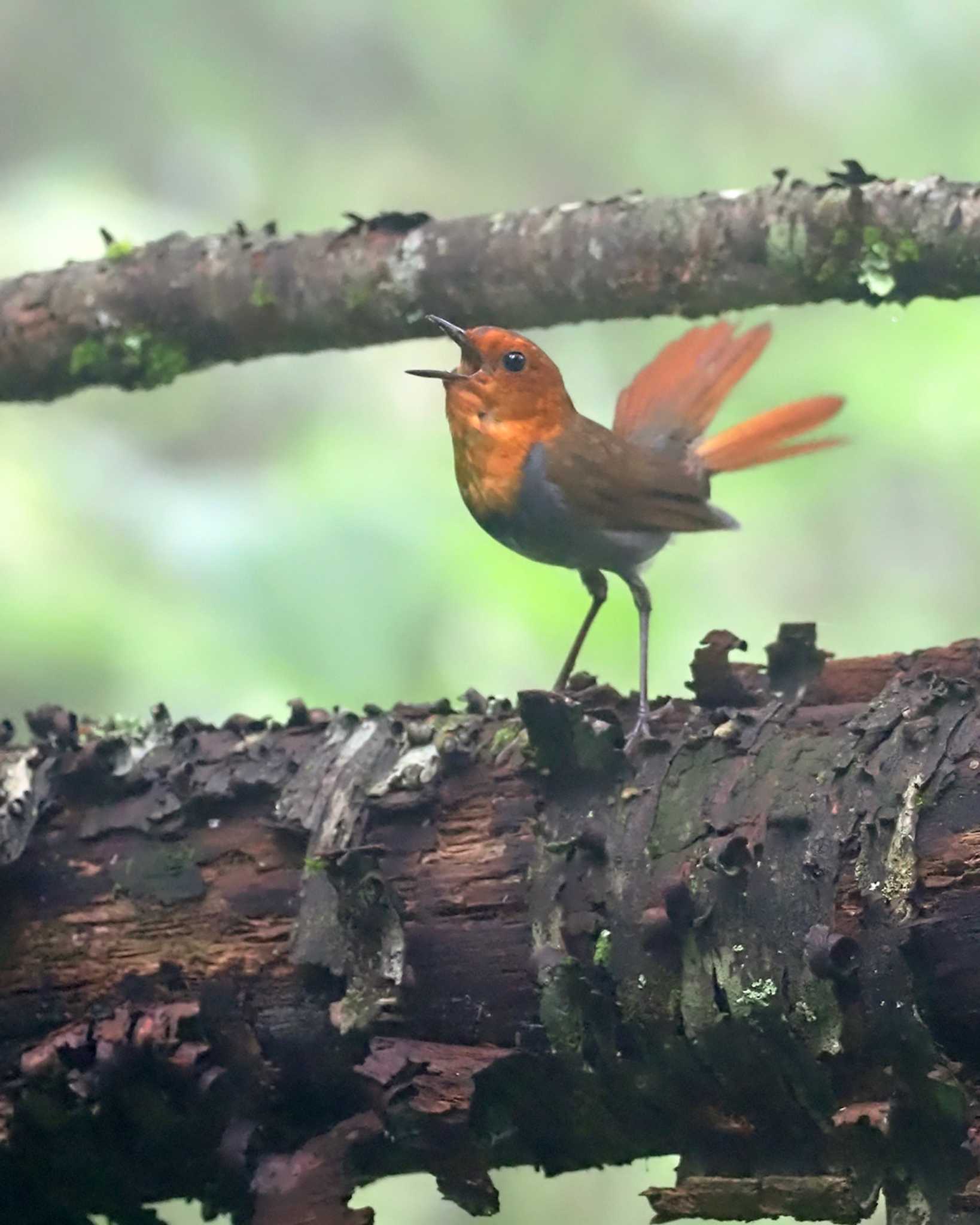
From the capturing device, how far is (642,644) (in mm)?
2168

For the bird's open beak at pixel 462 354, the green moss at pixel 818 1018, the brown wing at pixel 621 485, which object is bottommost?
the green moss at pixel 818 1018

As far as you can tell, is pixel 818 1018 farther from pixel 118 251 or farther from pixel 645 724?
pixel 118 251

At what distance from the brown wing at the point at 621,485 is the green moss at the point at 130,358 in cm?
92

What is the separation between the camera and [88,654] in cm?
348

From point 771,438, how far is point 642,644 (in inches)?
17.5

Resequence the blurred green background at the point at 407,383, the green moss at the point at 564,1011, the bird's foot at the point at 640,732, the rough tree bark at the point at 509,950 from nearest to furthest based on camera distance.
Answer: the rough tree bark at the point at 509,950 → the green moss at the point at 564,1011 → the bird's foot at the point at 640,732 → the blurred green background at the point at 407,383

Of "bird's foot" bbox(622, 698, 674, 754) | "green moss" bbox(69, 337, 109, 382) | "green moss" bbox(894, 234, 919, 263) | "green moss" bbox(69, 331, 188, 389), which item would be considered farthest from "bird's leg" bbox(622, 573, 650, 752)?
"green moss" bbox(69, 337, 109, 382)

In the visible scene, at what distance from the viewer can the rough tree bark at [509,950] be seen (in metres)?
1.37

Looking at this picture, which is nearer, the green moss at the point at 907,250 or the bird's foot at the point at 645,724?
the bird's foot at the point at 645,724

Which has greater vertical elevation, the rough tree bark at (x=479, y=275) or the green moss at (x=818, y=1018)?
the rough tree bark at (x=479, y=275)

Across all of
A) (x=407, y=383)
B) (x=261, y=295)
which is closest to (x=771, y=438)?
(x=261, y=295)

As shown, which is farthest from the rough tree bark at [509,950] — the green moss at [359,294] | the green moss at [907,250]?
the green moss at [359,294]

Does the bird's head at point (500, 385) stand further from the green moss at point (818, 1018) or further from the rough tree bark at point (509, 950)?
the green moss at point (818, 1018)

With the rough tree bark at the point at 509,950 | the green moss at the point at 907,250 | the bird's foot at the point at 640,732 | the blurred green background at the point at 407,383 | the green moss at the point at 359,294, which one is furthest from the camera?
the blurred green background at the point at 407,383
